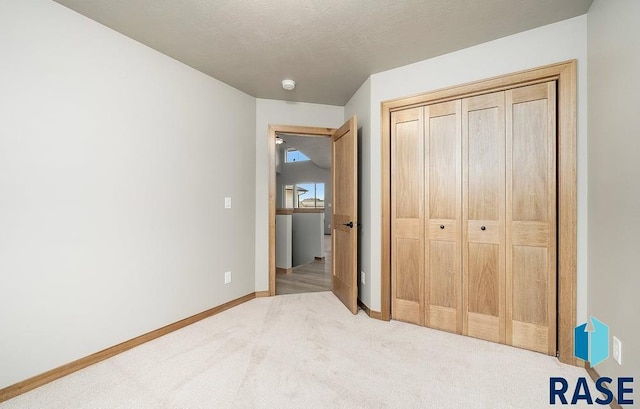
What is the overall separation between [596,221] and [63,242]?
3461 millimetres

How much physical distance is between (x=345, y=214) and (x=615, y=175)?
2.07m

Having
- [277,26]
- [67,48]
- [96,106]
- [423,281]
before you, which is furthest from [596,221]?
[67,48]

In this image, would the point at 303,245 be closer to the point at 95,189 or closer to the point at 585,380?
the point at 95,189

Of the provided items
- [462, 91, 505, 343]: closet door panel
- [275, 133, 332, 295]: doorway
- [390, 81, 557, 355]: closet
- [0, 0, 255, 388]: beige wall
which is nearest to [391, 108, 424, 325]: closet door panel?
[390, 81, 557, 355]: closet

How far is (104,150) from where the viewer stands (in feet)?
6.51

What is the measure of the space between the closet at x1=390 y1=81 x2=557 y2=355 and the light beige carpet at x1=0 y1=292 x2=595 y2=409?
22cm

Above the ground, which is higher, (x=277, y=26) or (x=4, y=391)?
(x=277, y=26)

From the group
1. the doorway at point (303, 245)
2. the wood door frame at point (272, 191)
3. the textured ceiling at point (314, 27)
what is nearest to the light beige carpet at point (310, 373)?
the wood door frame at point (272, 191)

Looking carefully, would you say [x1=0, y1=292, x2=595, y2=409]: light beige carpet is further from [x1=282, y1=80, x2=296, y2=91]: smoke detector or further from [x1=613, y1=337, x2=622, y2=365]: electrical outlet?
[x1=282, y1=80, x2=296, y2=91]: smoke detector

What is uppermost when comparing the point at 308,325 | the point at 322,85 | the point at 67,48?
the point at 322,85

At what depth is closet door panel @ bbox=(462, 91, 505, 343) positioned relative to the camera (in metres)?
2.15

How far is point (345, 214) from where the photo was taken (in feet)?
9.95

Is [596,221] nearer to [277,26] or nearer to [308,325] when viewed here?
[308,325]

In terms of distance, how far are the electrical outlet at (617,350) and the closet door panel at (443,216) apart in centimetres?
92
